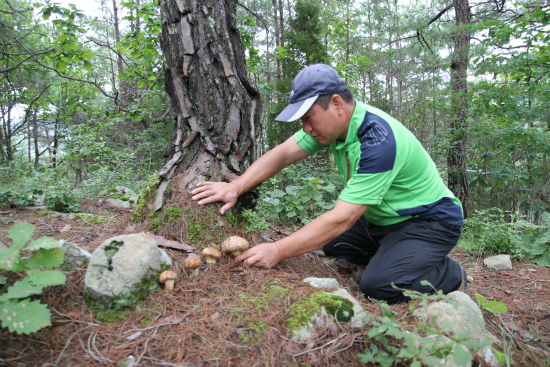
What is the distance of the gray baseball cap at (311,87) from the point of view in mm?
2176

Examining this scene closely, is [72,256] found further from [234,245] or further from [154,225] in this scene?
[234,245]

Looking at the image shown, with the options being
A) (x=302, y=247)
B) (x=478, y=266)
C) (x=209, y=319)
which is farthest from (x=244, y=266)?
(x=478, y=266)

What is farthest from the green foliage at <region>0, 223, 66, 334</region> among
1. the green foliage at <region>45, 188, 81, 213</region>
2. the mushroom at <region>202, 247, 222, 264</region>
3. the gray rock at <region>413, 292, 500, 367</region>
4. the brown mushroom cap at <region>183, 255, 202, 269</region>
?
the green foliage at <region>45, 188, 81, 213</region>

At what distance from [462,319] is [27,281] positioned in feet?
7.52

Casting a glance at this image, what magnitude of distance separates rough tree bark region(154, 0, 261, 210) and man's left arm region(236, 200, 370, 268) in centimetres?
77

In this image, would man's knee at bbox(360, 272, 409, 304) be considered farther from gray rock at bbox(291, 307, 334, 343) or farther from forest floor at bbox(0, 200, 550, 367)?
gray rock at bbox(291, 307, 334, 343)

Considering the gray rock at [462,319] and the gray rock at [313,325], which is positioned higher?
the gray rock at [313,325]

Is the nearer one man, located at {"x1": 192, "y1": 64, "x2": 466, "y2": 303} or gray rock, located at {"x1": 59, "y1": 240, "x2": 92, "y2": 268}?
gray rock, located at {"x1": 59, "y1": 240, "x2": 92, "y2": 268}

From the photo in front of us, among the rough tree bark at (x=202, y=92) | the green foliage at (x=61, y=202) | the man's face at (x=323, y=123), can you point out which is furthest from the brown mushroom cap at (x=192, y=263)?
the green foliage at (x=61, y=202)

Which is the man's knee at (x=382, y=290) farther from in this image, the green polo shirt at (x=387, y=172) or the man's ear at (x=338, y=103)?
the man's ear at (x=338, y=103)

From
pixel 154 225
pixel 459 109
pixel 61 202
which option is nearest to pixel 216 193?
pixel 154 225

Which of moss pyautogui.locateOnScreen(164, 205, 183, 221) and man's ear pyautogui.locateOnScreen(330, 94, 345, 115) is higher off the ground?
man's ear pyautogui.locateOnScreen(330, 94, 345, 115)

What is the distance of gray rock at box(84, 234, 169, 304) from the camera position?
166cm

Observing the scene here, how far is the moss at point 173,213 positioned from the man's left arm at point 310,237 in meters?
0.65
